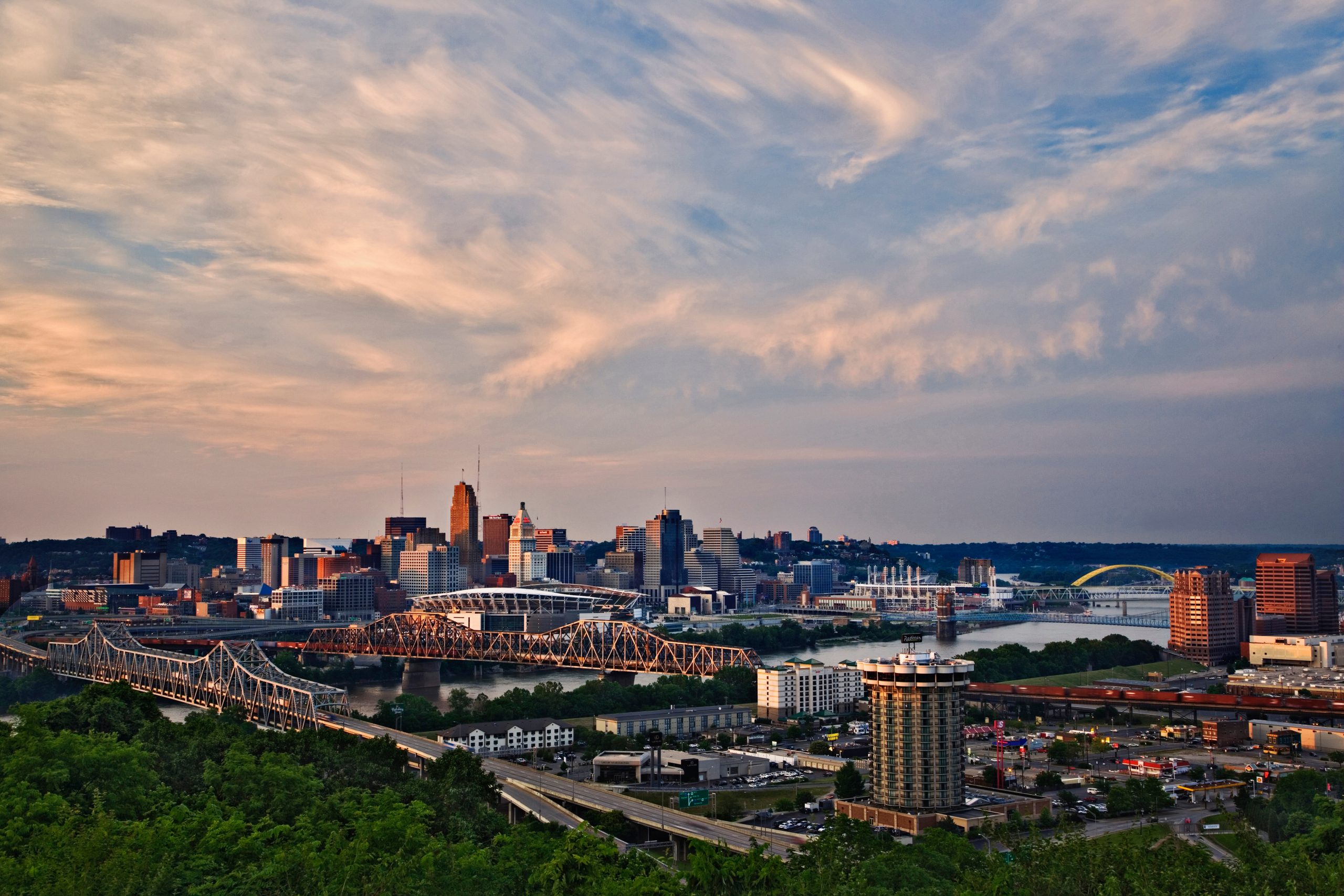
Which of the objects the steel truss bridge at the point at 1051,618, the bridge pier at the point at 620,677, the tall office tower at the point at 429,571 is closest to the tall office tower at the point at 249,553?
the tall office tower at the point at 429,571

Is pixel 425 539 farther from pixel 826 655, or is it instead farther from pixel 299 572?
pixel 826 655

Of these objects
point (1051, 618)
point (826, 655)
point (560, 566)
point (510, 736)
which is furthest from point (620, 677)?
point (560, 566)

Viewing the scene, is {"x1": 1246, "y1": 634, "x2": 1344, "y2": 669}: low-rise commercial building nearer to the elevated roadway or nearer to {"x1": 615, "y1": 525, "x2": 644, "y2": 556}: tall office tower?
the elevated roadway

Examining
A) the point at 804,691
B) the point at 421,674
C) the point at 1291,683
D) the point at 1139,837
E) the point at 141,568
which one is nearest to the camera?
the point at 1139,837

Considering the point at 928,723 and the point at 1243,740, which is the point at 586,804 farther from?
the point at 1243,740

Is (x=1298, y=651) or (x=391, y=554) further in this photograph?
(x=391, y=554)

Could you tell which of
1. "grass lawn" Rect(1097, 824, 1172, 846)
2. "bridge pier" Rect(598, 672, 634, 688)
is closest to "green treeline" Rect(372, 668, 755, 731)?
"bridge pier" Rect(598, 672, 634, 688)

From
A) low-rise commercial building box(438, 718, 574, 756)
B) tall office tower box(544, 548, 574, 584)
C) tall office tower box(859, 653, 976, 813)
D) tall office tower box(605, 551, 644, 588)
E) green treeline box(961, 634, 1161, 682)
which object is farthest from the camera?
tall office tower box(605, 551, 644, 588)

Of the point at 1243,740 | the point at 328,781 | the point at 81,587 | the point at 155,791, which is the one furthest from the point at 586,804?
the point at 81,587
